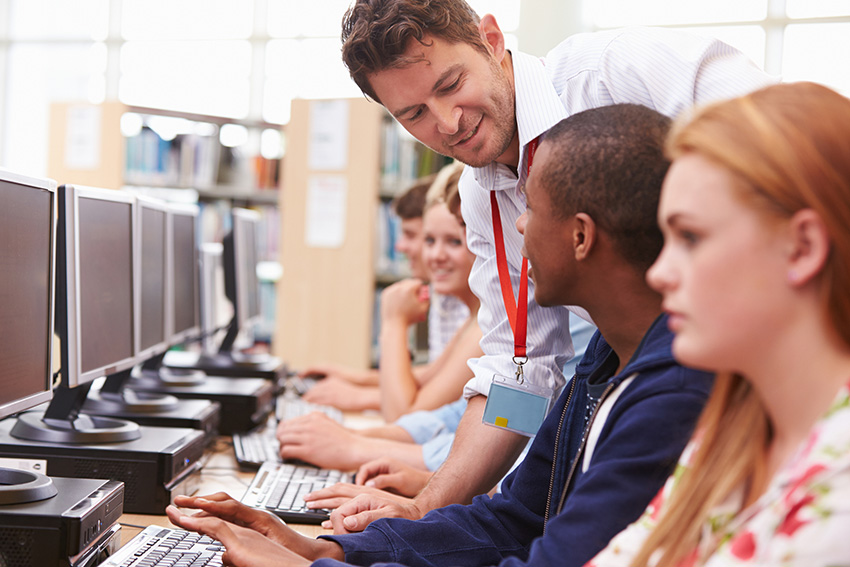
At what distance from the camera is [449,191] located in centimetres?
233

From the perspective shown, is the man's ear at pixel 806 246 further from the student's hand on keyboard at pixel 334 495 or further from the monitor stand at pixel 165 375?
the monitor stand at pixel 165 375

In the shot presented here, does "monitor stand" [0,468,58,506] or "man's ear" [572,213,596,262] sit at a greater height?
"man's ear" [572,213,596,262]

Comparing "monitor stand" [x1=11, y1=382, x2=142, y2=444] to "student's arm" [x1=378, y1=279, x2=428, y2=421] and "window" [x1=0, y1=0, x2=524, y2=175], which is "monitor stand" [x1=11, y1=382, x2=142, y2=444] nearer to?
"student's arm" [x1=378, y1=279, x2=428, y2=421]

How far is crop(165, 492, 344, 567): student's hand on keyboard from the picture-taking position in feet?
3.25

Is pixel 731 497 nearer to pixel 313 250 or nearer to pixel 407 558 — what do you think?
pixel 407 558

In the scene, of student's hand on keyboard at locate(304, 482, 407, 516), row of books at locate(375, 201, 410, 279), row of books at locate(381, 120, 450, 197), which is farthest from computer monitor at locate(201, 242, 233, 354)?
student's hand on keyboard at locate(304, 482, 407, 516)

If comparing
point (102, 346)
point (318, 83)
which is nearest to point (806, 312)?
point (102, 346)

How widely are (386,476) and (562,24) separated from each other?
4.64 metres

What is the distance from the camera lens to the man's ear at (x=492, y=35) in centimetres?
148

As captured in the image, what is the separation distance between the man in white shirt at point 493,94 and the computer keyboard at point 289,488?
0.15 meters

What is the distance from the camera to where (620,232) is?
0.95 m

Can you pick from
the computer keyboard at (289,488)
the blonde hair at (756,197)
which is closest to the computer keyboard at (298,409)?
the computer keyboard at (289,488)

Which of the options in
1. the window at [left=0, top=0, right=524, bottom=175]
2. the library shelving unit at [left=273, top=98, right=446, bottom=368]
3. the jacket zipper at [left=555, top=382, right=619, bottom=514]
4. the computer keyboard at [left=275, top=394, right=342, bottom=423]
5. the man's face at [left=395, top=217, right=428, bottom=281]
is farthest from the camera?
the window at [left=0, top=0, right=524, bottom=175]

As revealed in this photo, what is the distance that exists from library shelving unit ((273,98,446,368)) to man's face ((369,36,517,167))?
260 centimetres
